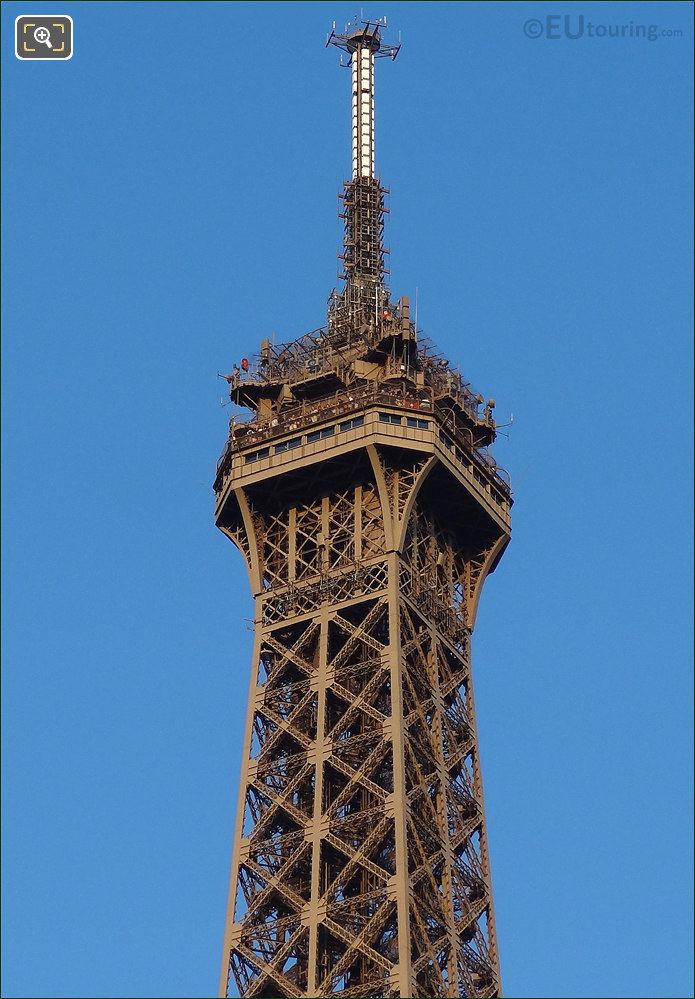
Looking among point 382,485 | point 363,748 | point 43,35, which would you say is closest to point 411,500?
point 382,485

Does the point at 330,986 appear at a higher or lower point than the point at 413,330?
lower

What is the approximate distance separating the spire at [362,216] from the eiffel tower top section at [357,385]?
0.11 m

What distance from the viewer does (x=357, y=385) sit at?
461ft

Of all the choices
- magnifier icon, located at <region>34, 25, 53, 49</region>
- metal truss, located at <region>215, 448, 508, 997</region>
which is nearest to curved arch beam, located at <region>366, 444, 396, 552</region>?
metal truss, located at <region>215, 448, 508, 997</region>

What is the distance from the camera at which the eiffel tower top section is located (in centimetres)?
13900

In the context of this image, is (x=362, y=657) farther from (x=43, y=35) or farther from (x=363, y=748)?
(x=43, y=35)

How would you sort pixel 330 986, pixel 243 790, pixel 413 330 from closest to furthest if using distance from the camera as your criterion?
1. pixel 330 986
2. pixel 243 790
3. pixel 413 330

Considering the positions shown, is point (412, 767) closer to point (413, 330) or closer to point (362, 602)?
point (362, 602)

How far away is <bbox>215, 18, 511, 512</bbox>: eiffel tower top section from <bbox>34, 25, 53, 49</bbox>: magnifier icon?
76.0 ft

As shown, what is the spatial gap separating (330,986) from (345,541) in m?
22.5

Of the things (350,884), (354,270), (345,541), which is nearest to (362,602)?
(345,541)

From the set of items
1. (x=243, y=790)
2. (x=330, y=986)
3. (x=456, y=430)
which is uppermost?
(x=456, y=430)

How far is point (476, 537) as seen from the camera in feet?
470

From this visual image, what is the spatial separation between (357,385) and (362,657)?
45.7ft
